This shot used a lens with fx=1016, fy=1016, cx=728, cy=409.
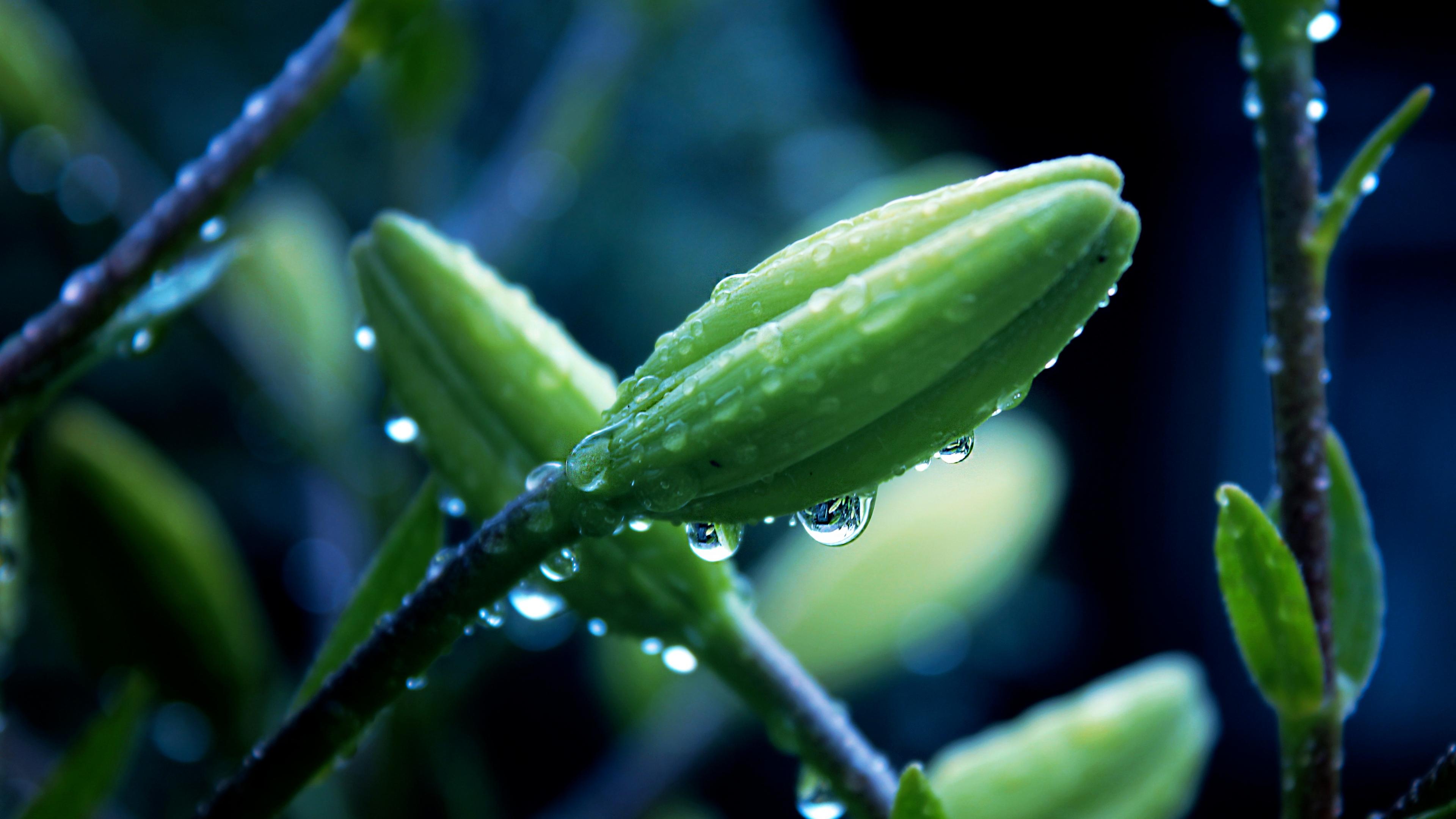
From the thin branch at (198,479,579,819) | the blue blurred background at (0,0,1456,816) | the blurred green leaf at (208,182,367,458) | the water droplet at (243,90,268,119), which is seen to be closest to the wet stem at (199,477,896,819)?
the thin branch at (198,479,579,819)

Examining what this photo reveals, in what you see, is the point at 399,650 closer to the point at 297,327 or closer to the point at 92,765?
the point at 92,765

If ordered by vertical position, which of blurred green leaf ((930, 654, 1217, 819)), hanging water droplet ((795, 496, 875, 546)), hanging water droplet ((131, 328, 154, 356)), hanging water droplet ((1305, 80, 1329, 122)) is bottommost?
blurred green leaf ((930, 654, 1217, 819))

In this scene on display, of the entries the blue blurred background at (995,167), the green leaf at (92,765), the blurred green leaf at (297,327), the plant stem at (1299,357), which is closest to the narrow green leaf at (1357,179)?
the plant stem at (1299,357)

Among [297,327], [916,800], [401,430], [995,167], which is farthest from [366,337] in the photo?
[995,167]

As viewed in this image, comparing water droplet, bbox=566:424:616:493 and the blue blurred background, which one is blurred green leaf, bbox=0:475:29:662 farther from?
the blue blurred background

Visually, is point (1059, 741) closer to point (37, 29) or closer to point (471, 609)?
point (471, 609)
